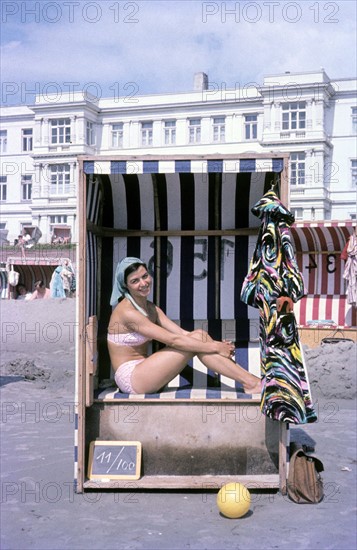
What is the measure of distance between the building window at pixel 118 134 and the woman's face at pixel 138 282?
41.9 metres

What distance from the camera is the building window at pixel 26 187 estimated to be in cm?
4947

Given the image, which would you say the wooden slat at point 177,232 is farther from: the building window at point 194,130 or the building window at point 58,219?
the building window at point 58,219

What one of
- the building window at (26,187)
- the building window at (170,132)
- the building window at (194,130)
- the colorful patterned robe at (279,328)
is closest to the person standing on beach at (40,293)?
the colorful patterned robe at (279,328)

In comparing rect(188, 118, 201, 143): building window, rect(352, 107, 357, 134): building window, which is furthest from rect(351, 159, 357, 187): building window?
rect(188, 118, 201, 143): building window

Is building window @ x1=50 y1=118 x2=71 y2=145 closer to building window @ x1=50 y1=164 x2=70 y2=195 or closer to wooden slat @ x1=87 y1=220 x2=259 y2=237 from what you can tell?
building window @ x1=50 y1=164 x2=70 y2=195

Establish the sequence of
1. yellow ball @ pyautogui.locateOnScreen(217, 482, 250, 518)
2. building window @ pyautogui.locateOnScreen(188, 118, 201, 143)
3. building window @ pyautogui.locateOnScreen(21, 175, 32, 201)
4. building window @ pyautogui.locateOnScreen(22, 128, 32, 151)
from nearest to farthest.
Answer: yellow ball @ pyautogui.locateOnScreen(217, 482, 250, 518) < building window @ pyautogui.locateOnScreen(188, 118, 201, 143) < building window @ pyautogui.locateOnScreen(21, 175, 32, 201) < building window @ pyautogui.locateOnScreen(22, 128, 32, 151)

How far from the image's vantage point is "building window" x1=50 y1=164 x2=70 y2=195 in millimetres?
47438

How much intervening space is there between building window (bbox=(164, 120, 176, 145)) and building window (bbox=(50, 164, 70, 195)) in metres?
6.90

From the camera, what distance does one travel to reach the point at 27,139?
165ft

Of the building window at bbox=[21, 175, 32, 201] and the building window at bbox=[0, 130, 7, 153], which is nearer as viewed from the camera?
the building window at bbox=[21, 175, 32, 201]

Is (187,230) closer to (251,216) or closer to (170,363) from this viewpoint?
(251,216)

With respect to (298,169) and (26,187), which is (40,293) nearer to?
(298,169)

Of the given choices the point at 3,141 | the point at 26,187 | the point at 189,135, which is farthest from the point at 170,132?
the point at 3,141

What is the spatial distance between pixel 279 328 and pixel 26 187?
46.2 m
